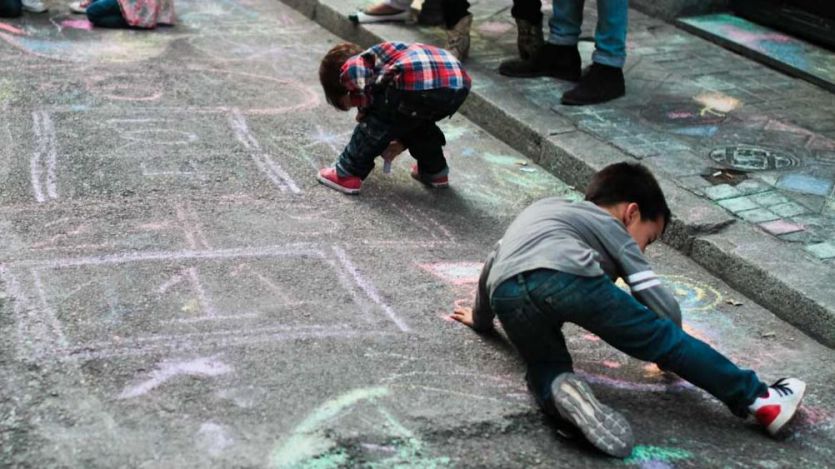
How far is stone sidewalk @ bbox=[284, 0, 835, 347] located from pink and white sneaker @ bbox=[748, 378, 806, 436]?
1.99 ft

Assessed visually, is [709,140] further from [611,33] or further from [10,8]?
[10,8]

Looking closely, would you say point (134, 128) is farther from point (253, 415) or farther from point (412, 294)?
point (253, 415)

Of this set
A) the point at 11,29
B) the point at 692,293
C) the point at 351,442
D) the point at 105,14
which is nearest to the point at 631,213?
the point at 692,293

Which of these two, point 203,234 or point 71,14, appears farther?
point 71,14

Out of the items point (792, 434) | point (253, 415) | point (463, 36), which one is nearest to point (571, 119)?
point (463, 36)

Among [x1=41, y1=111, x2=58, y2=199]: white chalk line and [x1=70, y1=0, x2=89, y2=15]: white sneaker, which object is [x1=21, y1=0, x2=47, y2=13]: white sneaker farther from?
[x1=41, y1=111, x2=58, y2=199]: white chalk line

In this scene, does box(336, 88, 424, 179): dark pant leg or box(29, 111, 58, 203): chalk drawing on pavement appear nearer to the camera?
box(29, 111, 58, 203): chalk drawing on pavement

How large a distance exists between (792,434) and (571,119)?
2.35m

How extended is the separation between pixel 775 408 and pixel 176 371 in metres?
1.58

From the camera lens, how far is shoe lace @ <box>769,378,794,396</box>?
283cm

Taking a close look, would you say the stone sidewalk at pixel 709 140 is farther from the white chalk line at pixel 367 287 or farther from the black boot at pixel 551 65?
the white chalk line at pixel 367 287

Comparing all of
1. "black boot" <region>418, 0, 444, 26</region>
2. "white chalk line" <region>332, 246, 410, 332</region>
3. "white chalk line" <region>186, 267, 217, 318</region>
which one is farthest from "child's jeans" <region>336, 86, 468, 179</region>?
"black boot" <region>418, 0, 444, 26</region>

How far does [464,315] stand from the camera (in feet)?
10.6

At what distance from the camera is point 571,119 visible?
192 inches
